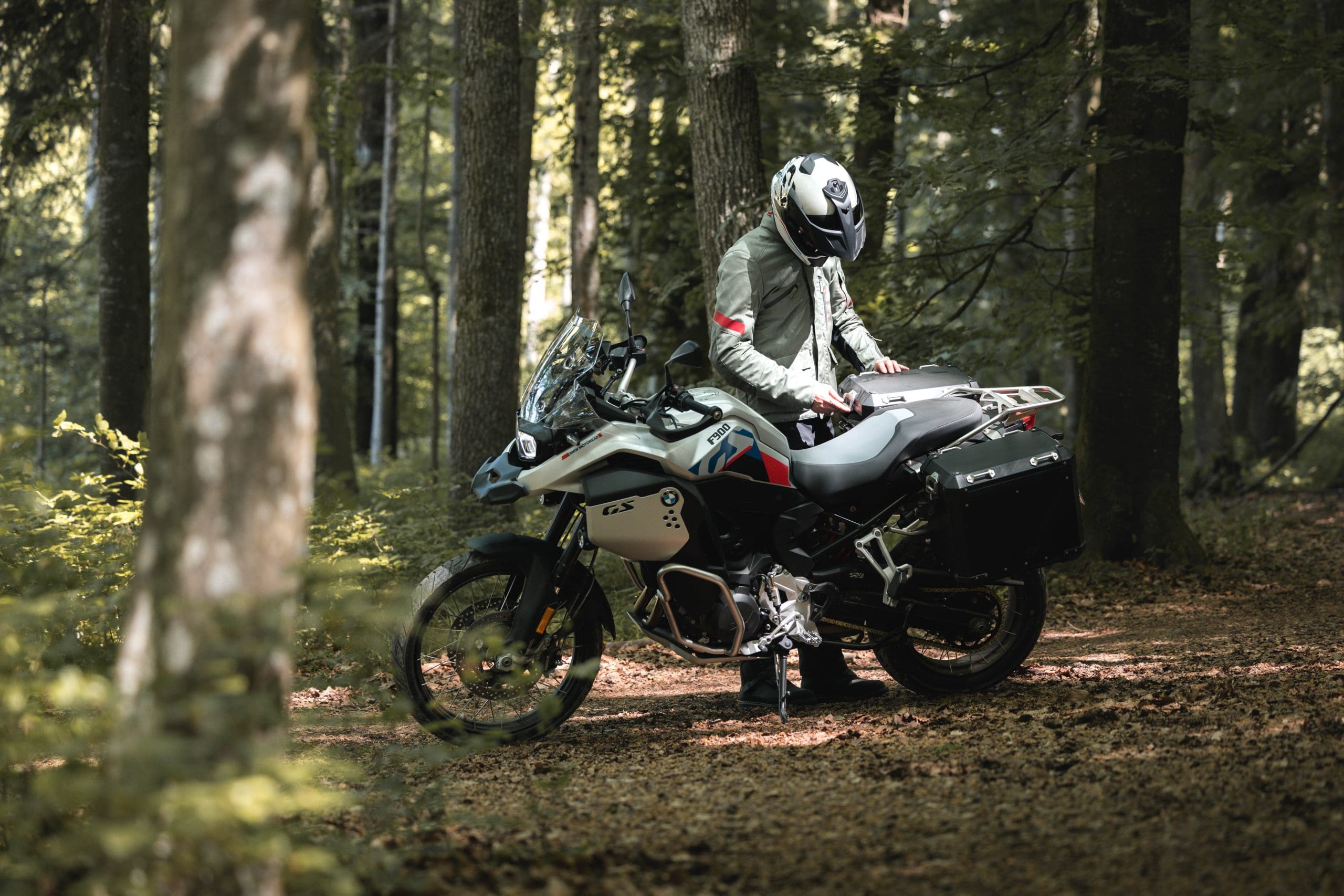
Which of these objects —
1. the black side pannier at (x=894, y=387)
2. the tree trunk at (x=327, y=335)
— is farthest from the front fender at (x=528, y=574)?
the tree trunk at (x=327, y=335)

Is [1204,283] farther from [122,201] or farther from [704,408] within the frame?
[122,201]

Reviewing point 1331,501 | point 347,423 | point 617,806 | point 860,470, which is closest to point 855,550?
point 860,470

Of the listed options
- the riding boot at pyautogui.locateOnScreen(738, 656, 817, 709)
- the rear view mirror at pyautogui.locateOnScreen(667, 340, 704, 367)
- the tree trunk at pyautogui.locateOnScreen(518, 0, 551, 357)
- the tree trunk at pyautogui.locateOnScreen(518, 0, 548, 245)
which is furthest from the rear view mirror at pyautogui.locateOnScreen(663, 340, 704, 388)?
the tree trunk at pyautogui.locateOnScreen(518, 0, 548, 245)

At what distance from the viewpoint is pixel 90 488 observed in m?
8.53

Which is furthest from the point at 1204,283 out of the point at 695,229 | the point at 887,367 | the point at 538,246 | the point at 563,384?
the point at 538,246

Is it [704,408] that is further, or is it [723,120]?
[723,120]

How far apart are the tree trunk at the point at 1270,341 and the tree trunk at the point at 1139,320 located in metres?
6.45

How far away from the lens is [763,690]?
5.31m

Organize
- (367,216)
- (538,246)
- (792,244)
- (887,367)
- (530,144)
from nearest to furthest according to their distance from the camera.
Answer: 1. (792,244)
2. (887,367)
3. (530,144)
4. (367,216)
5. (538,246)

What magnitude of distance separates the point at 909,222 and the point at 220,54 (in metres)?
32.6

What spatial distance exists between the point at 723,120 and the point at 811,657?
13.2 feet

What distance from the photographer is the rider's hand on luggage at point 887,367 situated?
524 cm

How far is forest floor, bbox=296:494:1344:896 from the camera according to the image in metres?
2.85

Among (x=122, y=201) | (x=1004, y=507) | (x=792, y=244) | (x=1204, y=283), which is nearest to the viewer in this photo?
(x=1004, y=507)
